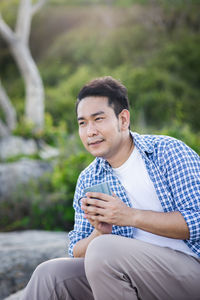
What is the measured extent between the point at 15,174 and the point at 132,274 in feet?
14.5

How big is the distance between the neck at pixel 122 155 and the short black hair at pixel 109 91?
177 millimetres

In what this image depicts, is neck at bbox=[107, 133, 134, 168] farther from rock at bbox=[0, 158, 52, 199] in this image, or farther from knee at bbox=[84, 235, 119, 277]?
rock at bbox=[0, 158, 52, 199]

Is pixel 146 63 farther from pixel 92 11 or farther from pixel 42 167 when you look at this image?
pixel 42 167

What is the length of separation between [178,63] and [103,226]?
1266cm

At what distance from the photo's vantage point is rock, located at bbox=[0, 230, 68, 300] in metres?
3.31

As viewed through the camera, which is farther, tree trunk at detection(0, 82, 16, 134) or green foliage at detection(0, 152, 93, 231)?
tree trunk at detection(0, 82, 16, 134)

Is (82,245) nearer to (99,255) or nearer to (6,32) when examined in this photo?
(99,255)

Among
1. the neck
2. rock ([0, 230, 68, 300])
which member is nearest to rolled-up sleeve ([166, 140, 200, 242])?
the neck

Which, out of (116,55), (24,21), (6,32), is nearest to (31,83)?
(6,32)

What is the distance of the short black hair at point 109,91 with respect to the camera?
224 cm

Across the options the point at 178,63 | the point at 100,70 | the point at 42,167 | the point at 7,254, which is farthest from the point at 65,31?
the point at 7,254

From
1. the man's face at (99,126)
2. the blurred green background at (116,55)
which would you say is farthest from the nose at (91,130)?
the blurred green background at (116,55)

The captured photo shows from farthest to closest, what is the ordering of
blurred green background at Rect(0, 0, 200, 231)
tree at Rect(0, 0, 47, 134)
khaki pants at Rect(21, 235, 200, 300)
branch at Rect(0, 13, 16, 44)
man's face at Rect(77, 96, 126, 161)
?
blurred green background at Rect(0, 0, 200, 231)
tree at Rect(0, 0, 47, 134)
branch at Rect(0, 13, 16, 44)
man's face at Rect(77, 96, 126, 161)
khaki pants at Rect(21, 235, 200, 300)

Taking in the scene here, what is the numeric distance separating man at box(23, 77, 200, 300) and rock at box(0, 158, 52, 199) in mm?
3801
